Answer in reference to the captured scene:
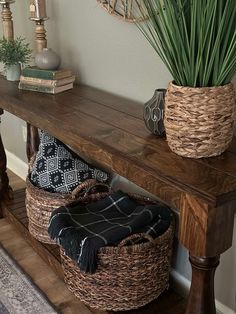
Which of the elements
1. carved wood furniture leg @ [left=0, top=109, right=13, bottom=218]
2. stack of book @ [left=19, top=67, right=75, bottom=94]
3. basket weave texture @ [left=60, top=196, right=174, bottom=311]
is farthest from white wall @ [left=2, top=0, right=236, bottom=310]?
carved wood furniture leg @ [left=0, top=109, right=13, bottom=218]

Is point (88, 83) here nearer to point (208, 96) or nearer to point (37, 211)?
point (37, 211)

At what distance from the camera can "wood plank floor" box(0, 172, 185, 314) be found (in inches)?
66.2

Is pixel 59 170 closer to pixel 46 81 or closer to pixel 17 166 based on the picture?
pixel 46 81

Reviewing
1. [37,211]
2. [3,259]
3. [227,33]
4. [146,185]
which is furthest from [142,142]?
[3,259]

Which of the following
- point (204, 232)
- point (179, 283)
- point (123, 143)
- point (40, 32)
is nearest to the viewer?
point (204, 232)

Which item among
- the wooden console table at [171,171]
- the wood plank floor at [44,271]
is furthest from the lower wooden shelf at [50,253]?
the wooden console table at [171,171]

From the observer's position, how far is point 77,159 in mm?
2018

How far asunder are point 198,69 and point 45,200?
107 cm

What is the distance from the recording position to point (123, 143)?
4.32ft

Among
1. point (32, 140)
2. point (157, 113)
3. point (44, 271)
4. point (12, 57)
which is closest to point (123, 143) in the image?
point (157, 113)

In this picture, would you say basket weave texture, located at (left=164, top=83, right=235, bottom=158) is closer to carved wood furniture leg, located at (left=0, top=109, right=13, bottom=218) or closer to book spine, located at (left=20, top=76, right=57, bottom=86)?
book spine, located at (left=20, top=76, right=57, bottom=86)

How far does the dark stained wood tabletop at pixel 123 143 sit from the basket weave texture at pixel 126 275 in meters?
0.36

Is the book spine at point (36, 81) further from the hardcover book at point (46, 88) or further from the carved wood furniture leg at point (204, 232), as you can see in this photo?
the carved wood furniture leg at point (204, 232)

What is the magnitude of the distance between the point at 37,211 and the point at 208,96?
1.15 m
